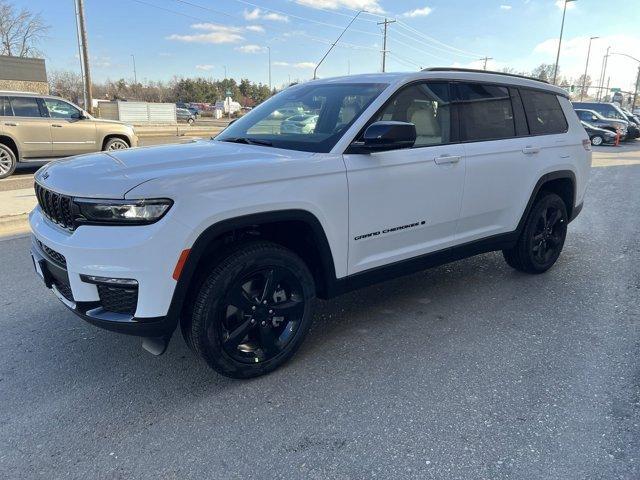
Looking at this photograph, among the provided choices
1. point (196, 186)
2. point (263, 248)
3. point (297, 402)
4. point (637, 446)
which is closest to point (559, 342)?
point (637, 446)

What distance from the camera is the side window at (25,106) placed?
11068 millimetres

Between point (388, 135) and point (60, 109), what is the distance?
37.3 feet

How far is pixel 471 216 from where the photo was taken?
157 inches

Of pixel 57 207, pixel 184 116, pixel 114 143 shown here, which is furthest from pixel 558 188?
pixel 184 116

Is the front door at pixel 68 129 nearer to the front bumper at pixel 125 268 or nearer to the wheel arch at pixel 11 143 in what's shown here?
the wheel arch at pixel 11 143

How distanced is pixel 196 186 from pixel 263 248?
56cm

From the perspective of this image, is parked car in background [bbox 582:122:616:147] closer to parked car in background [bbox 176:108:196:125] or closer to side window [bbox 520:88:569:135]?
side window [bbox 520:88:569:135]

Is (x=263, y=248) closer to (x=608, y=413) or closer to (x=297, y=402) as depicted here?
(x=297, y=402)

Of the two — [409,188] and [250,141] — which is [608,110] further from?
[250,141]

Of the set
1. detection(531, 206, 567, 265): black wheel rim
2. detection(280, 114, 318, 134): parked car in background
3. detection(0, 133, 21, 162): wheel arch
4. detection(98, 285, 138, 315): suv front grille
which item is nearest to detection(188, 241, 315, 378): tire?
detection(98, 285, 138, 315): suv front grille

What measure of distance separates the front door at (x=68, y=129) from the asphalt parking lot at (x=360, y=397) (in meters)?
8.55

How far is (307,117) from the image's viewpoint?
12.2ft

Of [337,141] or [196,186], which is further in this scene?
[337,141]

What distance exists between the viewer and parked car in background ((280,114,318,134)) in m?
3.53
